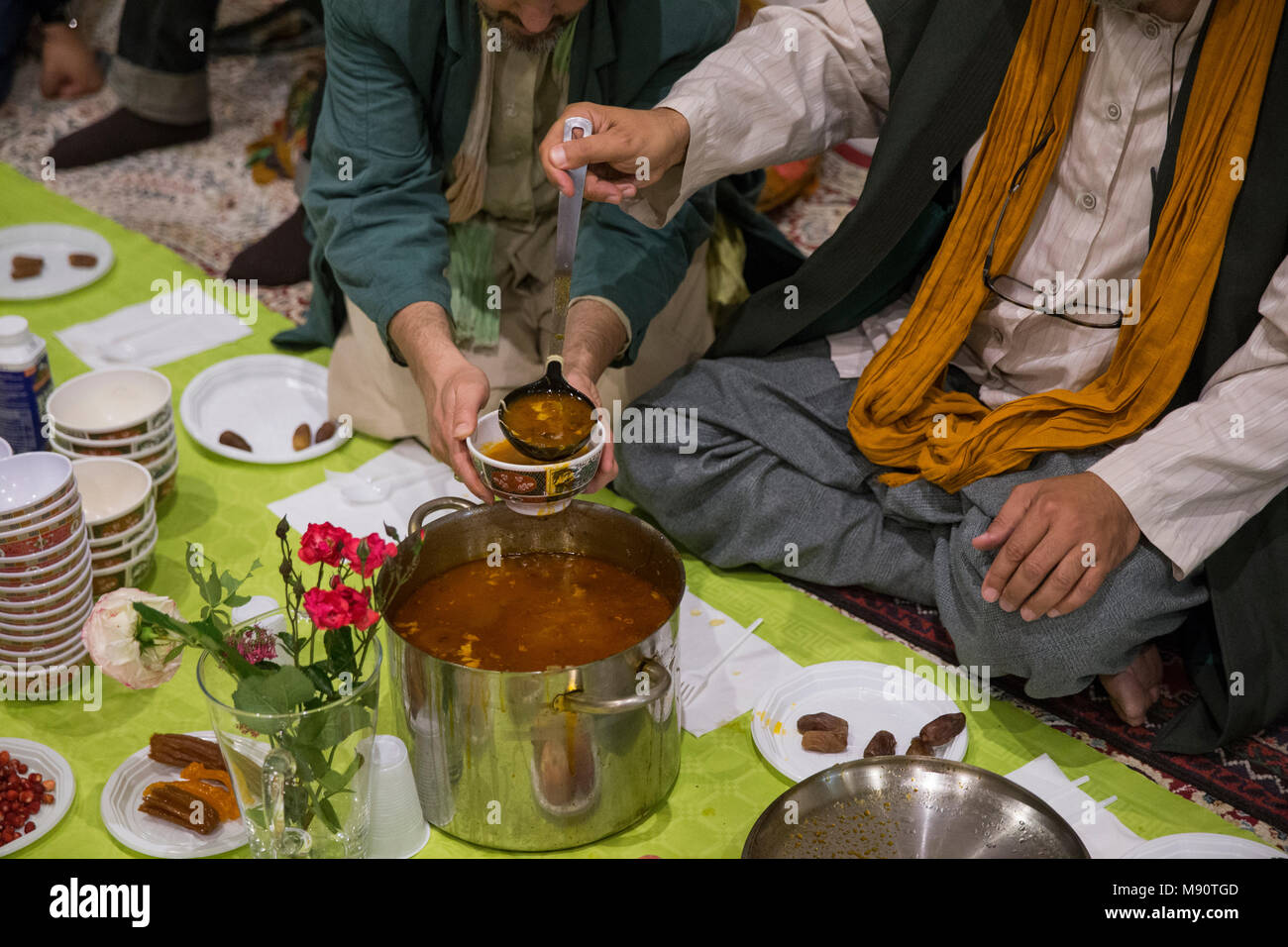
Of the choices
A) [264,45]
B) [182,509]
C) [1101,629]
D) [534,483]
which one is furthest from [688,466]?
[264,45]

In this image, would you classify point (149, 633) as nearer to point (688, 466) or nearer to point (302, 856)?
point (302, 856)

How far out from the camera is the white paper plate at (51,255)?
3.09 m

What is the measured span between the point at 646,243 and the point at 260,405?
2.89 ft

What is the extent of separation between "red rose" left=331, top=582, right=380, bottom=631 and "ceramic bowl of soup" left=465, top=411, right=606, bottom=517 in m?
0.35

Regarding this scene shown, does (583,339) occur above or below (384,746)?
above

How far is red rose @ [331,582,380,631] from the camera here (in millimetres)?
1560

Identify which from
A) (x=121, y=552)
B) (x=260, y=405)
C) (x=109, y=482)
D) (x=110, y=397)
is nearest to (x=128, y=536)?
(x=121, y=552)

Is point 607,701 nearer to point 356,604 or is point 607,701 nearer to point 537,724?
point 537,724

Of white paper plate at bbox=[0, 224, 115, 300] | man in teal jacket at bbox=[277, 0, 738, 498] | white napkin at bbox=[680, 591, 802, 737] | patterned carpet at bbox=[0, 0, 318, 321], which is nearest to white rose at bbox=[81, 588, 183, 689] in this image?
man in teal jacket at bbox=[277, 0, 738, 498]

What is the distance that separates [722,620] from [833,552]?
219 mm

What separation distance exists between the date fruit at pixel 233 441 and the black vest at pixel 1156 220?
1.12 m

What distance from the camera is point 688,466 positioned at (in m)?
2.38

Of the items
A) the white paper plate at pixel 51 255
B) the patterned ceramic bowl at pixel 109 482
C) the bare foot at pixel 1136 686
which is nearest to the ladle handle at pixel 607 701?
the bare foot at pixel 1136 686

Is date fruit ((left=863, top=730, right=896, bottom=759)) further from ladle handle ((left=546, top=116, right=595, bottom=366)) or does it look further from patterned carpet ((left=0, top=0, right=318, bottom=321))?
patterned carpet ((left=0, top=0, right=318, bottom=321))
